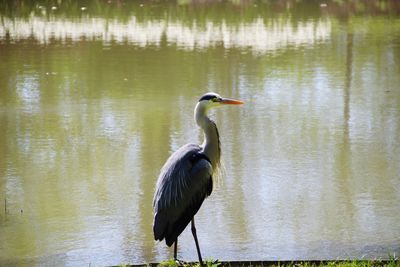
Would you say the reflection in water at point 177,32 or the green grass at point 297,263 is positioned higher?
the reflection in water at point 177,32

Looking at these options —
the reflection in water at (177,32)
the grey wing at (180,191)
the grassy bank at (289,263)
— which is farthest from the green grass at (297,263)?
the reflection in water at (177,32)

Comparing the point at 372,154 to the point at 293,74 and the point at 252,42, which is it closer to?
the point at 293,74

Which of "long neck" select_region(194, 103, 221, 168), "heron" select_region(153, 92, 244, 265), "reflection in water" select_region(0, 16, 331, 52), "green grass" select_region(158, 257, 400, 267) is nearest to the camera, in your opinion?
"green grass" select_region(158, 257, 400, 267)

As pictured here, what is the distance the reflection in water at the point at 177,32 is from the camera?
10.7m

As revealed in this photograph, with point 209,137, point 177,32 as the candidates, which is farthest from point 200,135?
point 177,32

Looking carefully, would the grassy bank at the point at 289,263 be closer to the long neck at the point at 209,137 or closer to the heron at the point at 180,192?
the heron at the point at 180,192

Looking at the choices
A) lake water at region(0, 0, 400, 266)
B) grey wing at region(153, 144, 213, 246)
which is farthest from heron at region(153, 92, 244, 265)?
lake water at region(0, 0, 400, 266)

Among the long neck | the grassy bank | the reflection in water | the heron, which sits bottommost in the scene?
the grassy bank

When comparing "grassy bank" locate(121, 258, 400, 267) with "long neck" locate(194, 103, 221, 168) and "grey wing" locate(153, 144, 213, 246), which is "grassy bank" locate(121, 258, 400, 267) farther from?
"long neck" locate(194, 103, 221, 168)

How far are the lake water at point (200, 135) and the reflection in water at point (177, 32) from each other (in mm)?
29

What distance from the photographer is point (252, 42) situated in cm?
1069

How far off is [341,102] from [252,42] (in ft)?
10.7

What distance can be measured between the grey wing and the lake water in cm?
37

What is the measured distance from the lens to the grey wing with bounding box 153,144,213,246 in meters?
3.99
